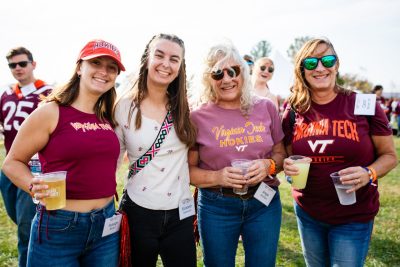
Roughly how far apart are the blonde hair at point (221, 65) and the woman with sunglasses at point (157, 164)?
269 mm

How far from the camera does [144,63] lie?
264 centimetres

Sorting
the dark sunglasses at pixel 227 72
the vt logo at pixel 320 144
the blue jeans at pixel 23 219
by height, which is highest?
the dark sunglasses at pixel 227 72

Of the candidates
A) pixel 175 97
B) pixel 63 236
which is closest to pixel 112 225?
pixel 63 236

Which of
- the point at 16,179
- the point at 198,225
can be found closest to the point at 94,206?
the point at 16,179

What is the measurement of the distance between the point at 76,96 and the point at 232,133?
3.89ft

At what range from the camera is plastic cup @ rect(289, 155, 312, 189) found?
7.85ft

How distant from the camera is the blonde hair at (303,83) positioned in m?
2.61

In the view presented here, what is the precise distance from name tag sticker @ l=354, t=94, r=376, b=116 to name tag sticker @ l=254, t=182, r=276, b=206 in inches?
34.1

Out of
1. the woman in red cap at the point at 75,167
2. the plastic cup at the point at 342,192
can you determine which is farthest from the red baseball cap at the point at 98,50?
the plastic cup at the point at 342,192

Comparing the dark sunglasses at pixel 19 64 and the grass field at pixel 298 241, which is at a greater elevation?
the dark sunglasses at pixel 19 64

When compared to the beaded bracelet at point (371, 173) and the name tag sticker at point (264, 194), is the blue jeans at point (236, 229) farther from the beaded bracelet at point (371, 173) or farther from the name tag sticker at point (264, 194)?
the beaded bracelet at point (371, 173)

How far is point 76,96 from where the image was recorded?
2.35m

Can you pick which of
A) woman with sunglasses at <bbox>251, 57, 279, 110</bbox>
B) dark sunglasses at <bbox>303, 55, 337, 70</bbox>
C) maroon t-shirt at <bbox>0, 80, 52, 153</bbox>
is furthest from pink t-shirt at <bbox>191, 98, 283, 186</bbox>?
woman with sunglasses at <bbox>251, 57, 279, 110</bbox>

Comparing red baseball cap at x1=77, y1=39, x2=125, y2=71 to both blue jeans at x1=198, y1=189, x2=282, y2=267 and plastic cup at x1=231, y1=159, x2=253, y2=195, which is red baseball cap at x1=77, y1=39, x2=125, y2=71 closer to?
plastic cup at x1=231, y1=159, x2=253, y2=195
